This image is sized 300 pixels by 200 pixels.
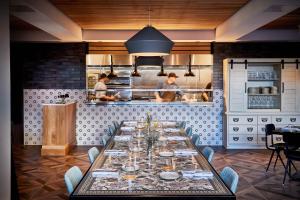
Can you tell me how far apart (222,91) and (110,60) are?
10.1 ft

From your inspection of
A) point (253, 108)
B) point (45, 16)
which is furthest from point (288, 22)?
point (45, 16)

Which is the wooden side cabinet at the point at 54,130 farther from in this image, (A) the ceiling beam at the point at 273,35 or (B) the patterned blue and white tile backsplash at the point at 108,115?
(A) the ceiling beam at the point at 273,35

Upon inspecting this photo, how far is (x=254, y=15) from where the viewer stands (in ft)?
19.5

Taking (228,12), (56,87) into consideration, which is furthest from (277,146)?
(56,87)

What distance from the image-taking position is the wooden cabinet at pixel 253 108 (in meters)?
9.40

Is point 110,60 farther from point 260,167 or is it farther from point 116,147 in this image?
point 116,147

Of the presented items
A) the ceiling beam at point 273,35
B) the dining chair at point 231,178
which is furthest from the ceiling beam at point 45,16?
the ceiling beam at point 273,35

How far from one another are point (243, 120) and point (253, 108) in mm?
440

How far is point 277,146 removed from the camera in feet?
23.2

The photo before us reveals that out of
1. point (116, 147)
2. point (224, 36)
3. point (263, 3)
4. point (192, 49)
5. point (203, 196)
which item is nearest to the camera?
point (203, 196)

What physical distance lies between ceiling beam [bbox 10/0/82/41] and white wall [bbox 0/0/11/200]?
0.70m

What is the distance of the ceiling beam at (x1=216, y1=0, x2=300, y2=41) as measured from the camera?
5191 millimetres

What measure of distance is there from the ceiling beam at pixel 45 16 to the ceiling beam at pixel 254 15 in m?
3.12

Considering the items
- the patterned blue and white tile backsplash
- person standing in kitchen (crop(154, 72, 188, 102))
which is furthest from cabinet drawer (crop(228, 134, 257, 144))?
person standing in kitchen (crop(154, 72, 188, 102))
